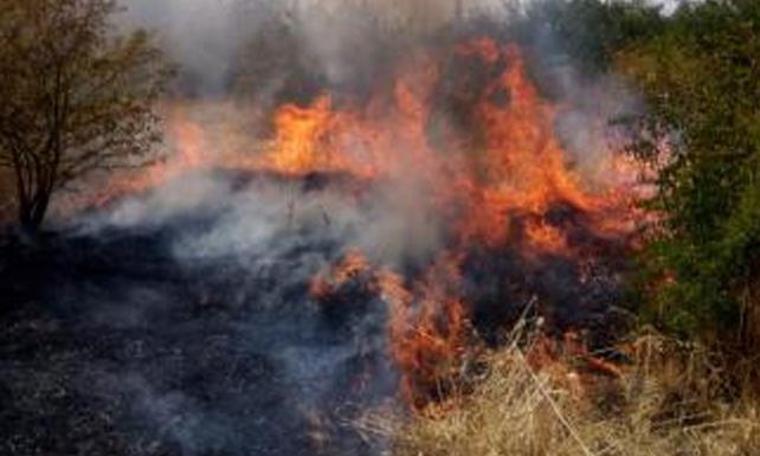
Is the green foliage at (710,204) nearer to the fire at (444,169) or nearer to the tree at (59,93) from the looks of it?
the fire at (444,169)

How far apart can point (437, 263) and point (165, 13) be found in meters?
9.32

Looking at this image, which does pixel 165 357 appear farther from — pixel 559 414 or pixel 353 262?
pixel 559 414

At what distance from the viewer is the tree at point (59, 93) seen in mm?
12281

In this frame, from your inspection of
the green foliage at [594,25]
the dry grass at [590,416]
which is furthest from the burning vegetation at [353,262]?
the green foliage at [594,25]

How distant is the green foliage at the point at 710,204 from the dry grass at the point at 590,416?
44 centimetres

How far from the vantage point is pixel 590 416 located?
8.48 m

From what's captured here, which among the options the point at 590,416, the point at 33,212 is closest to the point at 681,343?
the point at 590,416

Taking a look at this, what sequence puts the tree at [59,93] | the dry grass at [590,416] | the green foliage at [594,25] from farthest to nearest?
the green foliage at [594,25], the tree at [59,93], the dry grass at [590,416]

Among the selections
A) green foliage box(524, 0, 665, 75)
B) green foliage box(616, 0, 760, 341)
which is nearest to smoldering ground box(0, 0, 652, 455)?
green foliage box(616, 0, 760, 341)

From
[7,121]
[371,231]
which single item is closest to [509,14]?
[371,231]

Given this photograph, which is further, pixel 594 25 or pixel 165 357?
pixel 594 25

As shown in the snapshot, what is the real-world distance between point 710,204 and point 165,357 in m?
5.34

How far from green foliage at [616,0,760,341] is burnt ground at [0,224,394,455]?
2776 mm

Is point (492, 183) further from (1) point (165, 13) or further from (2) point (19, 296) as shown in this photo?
(1) point (165, 13)
